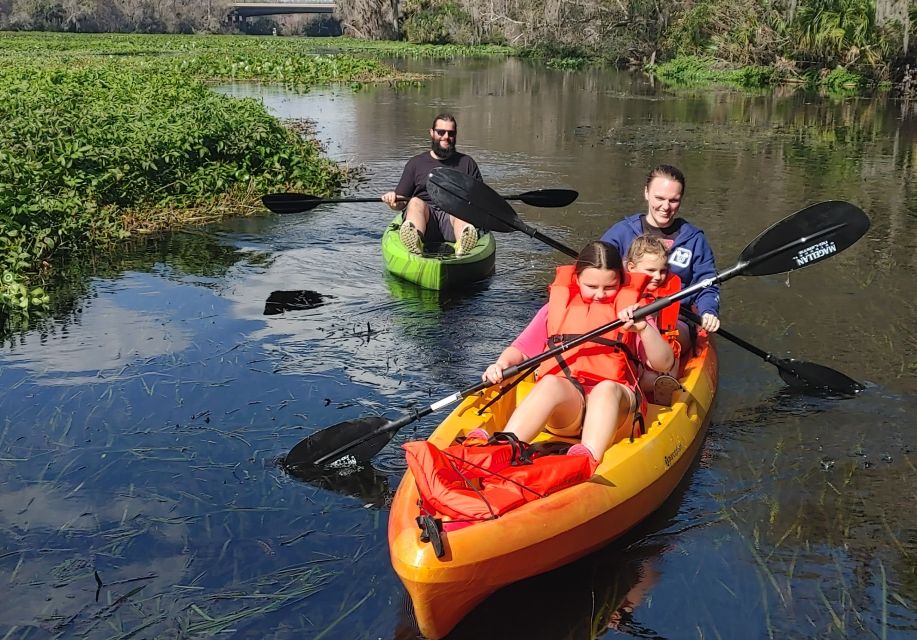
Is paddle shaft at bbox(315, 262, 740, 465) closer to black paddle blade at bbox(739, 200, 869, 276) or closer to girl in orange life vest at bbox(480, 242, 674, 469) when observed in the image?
girl in orange life vest at bbox(480, 242, 674, 469)

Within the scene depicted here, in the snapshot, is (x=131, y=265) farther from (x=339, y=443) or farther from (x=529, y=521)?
(x=529, y=521)

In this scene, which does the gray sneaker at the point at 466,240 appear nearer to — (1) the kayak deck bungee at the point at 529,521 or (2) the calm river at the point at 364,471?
(2) the calm river at the point at 364,471

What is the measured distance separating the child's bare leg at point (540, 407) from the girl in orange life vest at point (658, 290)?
72 cm

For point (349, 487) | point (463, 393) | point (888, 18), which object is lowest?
point (349, 487)

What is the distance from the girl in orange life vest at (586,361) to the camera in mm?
4148

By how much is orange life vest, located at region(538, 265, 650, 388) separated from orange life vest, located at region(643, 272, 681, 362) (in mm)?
289

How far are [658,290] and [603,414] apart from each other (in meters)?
1.07

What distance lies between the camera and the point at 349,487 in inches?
191

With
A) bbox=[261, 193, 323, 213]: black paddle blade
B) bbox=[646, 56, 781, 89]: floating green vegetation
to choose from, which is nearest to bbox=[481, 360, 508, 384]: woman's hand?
bbox=[261, 193, 323, 213]: black paddle blade

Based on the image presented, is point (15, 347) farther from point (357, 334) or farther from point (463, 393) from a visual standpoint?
point (463, 393)

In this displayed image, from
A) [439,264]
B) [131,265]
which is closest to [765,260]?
[439,264]

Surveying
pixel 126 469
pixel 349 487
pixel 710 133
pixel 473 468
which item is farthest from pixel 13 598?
pixel 710 133

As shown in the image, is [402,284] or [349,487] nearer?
[349,487]

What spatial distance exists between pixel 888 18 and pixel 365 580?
2646cm
